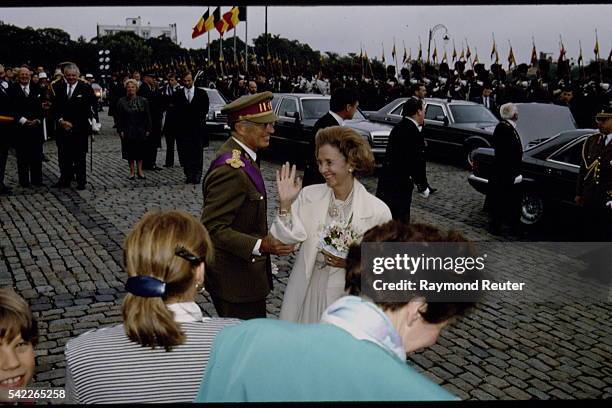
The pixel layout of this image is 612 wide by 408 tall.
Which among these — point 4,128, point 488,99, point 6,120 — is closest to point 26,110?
point 6,120

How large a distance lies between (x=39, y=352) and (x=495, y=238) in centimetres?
573

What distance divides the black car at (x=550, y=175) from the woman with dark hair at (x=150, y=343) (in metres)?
7.06

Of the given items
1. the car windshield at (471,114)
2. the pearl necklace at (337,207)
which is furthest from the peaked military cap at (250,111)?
the car windshield at (471,114)

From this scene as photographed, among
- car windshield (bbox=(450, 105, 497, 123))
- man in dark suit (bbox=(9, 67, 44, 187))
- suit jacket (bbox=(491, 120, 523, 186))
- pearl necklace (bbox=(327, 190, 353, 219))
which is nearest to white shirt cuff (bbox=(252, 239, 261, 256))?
pearl necklace (bbox=(327, 190, 353, 219))

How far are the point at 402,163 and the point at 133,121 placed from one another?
6286mm

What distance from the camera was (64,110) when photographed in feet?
32.9

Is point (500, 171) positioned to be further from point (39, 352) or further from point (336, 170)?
point (39, 352)

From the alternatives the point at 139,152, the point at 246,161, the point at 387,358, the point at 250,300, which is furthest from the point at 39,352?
the point at 139,152

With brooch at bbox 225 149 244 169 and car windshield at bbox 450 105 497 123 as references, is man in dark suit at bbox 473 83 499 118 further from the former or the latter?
brooch at bbox 225 149 244 169

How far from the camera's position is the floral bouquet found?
3289 millimetres

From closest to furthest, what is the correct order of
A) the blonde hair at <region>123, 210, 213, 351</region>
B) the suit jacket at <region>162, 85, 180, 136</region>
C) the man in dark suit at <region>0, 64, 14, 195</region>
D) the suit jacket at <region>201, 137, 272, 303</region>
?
the blonde hair at <region>123, 210, 213, 351</region>, the suit jacket at <region>201, 137, 272, 303</region>, the man in dark suit at <region>0, 64, 14, 195</region>, the suit jacket at <region>162, 85, 180, 136</region>

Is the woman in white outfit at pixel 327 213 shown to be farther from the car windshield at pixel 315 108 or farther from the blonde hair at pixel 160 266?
the car windshield at pixel 315 108

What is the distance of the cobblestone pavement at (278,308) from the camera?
4.36 m

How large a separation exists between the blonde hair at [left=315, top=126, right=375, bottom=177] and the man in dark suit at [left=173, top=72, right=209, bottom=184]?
783 centimetres
